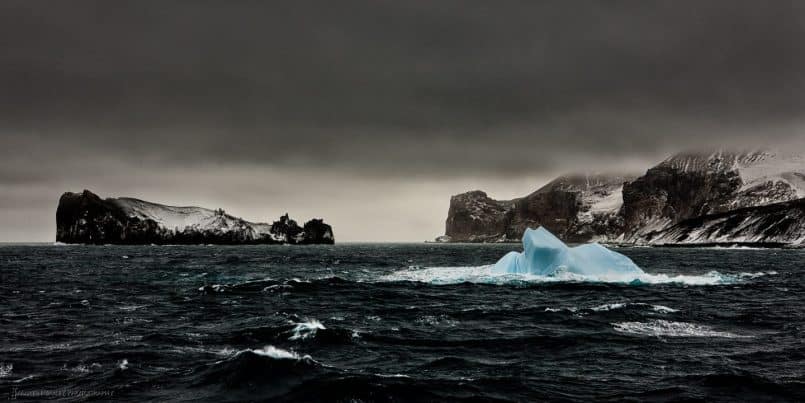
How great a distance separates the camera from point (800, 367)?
16.0 m

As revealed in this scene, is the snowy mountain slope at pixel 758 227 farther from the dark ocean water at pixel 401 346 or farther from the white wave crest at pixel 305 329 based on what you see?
the white wave crest at pixel 305 329

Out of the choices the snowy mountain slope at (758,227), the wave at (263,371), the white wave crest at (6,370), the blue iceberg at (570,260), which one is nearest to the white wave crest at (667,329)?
the wave at (263,371)

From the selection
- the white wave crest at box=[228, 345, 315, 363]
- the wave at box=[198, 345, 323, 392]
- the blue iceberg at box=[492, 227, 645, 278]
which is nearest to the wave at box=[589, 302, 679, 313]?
the white wave crest at box=[228, 345, 315, 363]

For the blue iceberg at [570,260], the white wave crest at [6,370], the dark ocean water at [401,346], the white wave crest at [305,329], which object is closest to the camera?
the dark ocean water at [401,346]

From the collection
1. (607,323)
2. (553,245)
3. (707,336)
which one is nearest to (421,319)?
(607,323)

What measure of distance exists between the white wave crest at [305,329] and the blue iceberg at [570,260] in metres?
34.6

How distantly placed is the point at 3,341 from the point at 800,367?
27.8 m

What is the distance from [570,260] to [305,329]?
124 ft

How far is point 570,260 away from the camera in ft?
175

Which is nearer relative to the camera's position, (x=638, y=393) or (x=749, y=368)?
(x=638, y=393)

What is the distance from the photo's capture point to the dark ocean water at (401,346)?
44.7 feet

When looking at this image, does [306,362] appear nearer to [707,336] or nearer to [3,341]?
[3,341]

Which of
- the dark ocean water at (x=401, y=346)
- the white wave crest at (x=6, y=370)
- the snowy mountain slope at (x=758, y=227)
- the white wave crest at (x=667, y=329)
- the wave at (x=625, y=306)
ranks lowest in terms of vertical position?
the white wave crest at (x=6, y=370)

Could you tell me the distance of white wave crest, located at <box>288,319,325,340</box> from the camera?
20975 mm
